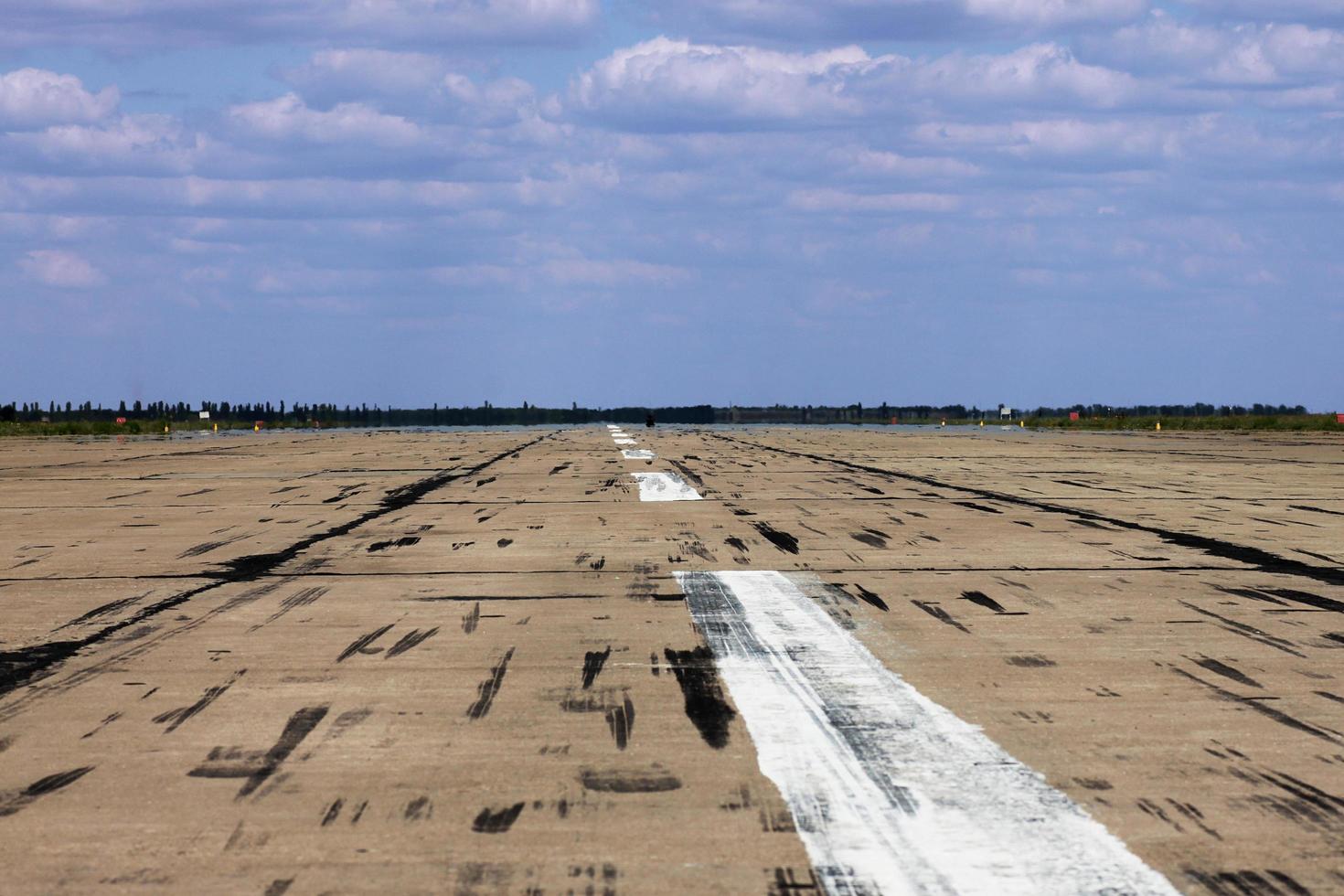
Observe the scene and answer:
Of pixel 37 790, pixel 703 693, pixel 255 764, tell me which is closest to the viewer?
pixel 37 790

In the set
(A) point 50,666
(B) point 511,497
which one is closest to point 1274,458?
(B) point 511,497

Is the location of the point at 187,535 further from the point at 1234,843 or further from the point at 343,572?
the point at 1234,843

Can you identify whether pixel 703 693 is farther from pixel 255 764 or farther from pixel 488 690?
pixel 255 764

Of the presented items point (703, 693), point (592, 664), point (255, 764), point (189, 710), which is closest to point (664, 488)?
point (592, 664)

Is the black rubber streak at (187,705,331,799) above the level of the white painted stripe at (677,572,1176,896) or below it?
below

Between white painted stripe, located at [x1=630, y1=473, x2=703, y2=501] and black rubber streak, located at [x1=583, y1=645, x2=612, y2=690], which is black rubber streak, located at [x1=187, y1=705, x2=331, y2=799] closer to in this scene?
black rubber streak, located at [x1=583, y1=645, x2=612, y2=690]

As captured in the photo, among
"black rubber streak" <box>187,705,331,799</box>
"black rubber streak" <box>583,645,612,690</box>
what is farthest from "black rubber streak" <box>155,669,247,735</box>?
"black rubber streak" <box>583,645,612,690</box>
